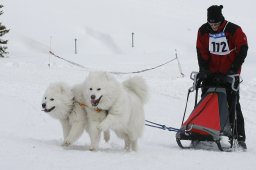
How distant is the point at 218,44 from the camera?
243 inches

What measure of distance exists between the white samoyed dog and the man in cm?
154

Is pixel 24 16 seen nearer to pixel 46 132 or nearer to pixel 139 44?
pixel 139 44

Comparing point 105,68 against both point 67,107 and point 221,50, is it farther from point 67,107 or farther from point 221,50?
point 67,107

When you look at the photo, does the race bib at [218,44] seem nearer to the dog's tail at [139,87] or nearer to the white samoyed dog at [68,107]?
the dog's tail at [139,87]

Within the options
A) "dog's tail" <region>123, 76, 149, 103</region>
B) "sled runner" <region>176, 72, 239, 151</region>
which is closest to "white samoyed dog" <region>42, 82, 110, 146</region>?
"dog's tail" <region>123, 76, 149, 103</region>

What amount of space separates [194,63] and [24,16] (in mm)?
19491

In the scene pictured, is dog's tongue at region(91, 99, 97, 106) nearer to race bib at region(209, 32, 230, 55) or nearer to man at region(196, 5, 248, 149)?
man at region(196, 5, 248, 149)

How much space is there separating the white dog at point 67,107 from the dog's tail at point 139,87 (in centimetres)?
64

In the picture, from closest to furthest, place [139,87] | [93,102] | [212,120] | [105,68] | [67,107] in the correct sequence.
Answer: [93,102]
[67,107]
[212,120]
[139,87]
[105,68]

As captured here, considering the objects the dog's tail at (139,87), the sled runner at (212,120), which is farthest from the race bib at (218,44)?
the dog's tail at (139,87)

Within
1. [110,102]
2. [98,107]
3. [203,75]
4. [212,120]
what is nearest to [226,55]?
[203,75]

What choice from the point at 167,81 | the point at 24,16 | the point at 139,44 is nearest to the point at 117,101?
the point at 167,81

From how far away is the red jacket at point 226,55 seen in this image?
5988 millimetres

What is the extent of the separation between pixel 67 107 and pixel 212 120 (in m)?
1.64
